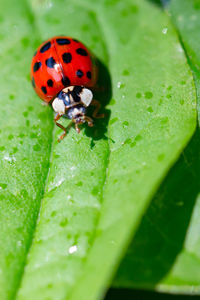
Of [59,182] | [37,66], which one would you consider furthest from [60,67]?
[59,182]

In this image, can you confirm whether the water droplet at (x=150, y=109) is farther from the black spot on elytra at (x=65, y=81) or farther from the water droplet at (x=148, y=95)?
the black spot on elytra at (x=65, y=81)

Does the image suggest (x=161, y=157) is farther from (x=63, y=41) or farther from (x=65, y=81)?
(x=63, y=41)

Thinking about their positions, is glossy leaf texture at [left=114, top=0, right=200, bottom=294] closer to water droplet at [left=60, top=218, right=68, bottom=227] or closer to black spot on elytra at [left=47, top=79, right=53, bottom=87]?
water droplet at [left=60, top=218, right=68, bottom=227]

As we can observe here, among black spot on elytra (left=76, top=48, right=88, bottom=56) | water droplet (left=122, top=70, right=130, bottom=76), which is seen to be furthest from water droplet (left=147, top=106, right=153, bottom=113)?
black spot on elytra (left=76, top=48, right=88, bottom=56)

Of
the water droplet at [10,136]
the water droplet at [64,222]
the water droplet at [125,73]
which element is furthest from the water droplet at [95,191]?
the water droplet at [125,73]

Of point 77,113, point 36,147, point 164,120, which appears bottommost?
point 36,147
